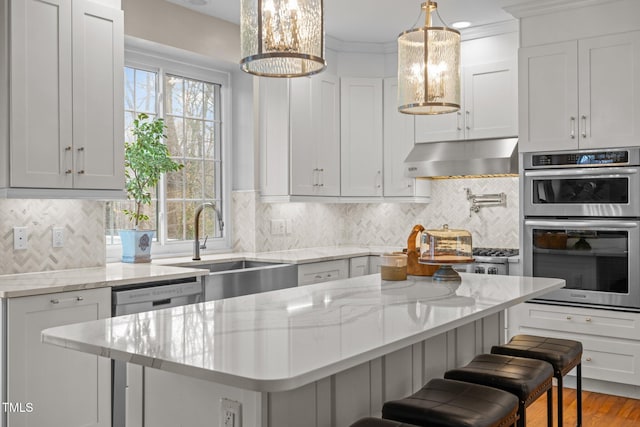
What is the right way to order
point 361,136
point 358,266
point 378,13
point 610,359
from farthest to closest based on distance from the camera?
point 361,136 < point 358,266 < point 378,13 < point 610,359

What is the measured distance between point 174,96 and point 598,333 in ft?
11.4

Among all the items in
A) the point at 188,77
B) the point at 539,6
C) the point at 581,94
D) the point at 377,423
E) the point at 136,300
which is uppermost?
the point at 539,6

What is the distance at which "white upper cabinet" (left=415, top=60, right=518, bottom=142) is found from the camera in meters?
4.70

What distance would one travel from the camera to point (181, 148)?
4.71m

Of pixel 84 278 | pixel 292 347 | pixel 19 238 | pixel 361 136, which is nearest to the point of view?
pixel 292 347

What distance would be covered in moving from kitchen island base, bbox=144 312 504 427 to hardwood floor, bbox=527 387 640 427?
141 cm

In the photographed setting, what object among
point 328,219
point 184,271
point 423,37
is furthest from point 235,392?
point 328,219

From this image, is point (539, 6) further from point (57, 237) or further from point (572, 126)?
point (57, 237)

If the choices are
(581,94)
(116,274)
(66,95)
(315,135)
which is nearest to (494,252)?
(581,94)

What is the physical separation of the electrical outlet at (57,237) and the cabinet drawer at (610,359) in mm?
3303

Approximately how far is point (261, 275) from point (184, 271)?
31.6 inches

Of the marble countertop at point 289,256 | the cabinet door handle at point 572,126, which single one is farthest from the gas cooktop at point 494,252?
the cabinet door handle at point 572,126

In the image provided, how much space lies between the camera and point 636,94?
3965mm

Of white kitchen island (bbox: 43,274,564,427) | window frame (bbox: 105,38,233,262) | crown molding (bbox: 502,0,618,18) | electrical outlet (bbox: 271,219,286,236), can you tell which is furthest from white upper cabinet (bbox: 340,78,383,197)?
white kitchen island (bbox: 43,274,564,427)
